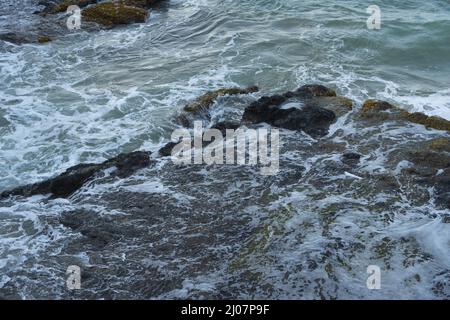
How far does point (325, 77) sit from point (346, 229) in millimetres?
6421

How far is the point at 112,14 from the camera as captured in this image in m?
16.7

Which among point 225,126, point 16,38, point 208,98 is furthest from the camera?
point 16,38

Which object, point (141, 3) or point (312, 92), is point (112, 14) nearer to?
point (141, 3)

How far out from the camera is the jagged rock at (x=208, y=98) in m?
10.3

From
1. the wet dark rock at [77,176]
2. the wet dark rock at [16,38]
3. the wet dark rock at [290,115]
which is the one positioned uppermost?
the wet dark rock at [16,38]

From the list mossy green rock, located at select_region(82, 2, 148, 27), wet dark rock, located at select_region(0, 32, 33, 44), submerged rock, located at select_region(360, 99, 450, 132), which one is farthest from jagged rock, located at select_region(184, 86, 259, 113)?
mossy green rock, located at select_region(82, 2, 148, 27)

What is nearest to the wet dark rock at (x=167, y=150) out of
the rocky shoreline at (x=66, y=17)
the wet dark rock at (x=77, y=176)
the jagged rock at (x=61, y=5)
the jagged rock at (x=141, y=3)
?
the wet dark rock at (x=77, y=176)

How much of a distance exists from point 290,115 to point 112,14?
32.2ft

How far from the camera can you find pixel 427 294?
5.28m

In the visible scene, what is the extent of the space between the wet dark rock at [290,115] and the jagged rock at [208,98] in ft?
4.42

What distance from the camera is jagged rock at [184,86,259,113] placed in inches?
406

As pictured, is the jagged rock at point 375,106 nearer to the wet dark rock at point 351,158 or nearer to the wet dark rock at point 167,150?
the wet dark rock at point 351,158

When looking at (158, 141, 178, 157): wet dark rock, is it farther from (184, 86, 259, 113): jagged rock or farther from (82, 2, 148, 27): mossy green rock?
(82, 2, 148, 27): mossy green rock

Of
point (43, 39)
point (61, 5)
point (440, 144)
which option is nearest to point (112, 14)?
point (61, 5)
